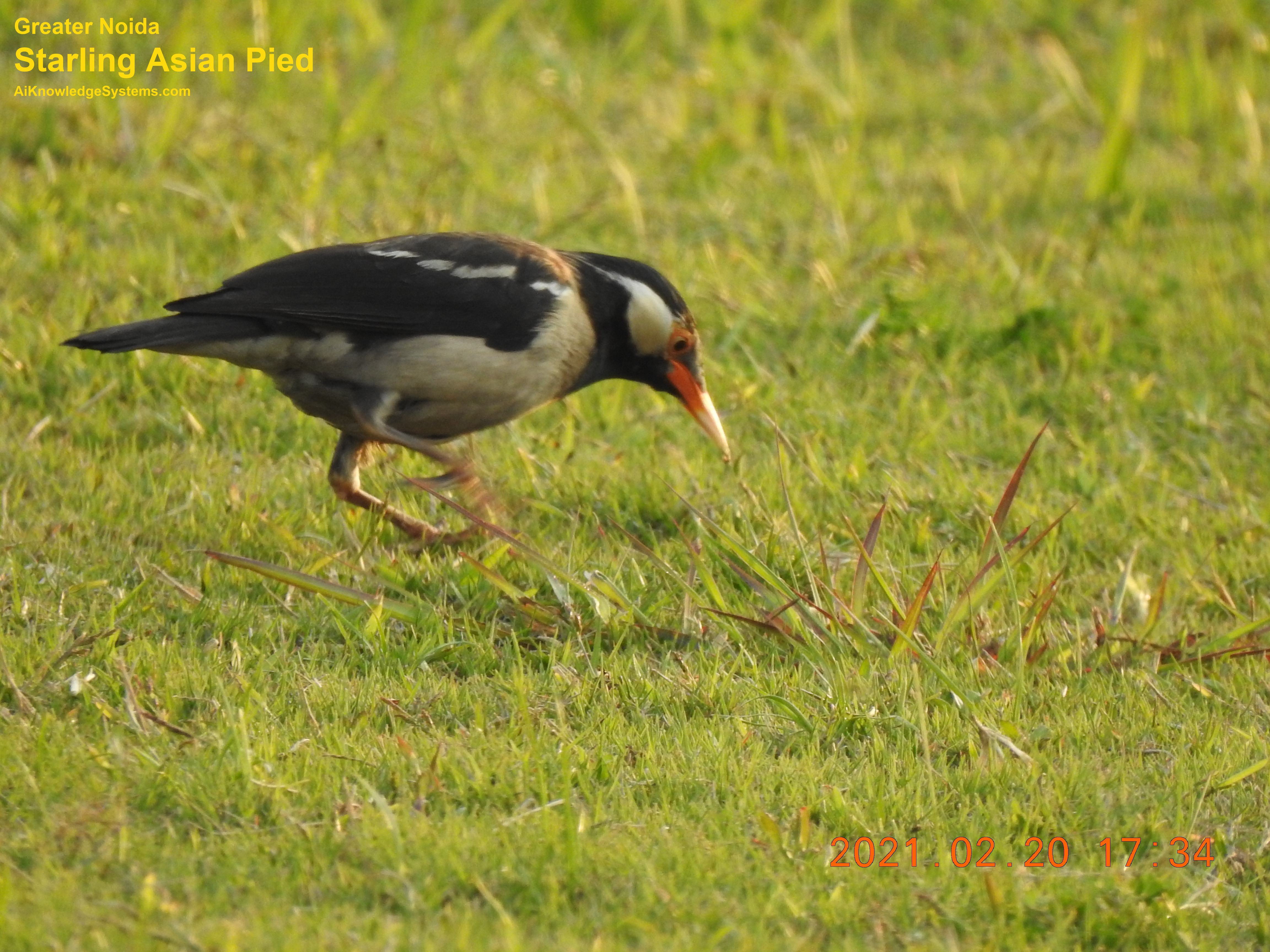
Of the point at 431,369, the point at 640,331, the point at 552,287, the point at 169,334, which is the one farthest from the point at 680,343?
the point at 169,334

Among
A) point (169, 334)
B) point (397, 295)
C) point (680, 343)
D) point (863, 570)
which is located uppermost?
point (397, 295)

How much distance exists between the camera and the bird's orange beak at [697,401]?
5496 mm

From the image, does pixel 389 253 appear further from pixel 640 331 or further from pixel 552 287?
pixel 640 331

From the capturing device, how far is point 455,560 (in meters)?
4.92

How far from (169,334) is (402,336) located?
2.35ft

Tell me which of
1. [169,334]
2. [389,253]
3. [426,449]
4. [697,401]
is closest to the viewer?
[169,334]

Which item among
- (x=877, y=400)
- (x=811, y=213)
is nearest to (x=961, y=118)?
(x=811, y=213)

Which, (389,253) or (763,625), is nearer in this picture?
(763,625)

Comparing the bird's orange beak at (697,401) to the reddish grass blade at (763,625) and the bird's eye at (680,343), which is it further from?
the reddish grass blade at (763,625)

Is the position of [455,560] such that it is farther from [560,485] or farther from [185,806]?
[185,806]

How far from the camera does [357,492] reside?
5195 millimetres

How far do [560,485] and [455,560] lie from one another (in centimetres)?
66

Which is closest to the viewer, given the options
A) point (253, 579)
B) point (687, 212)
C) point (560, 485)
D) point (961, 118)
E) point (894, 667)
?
point (894, 667)
